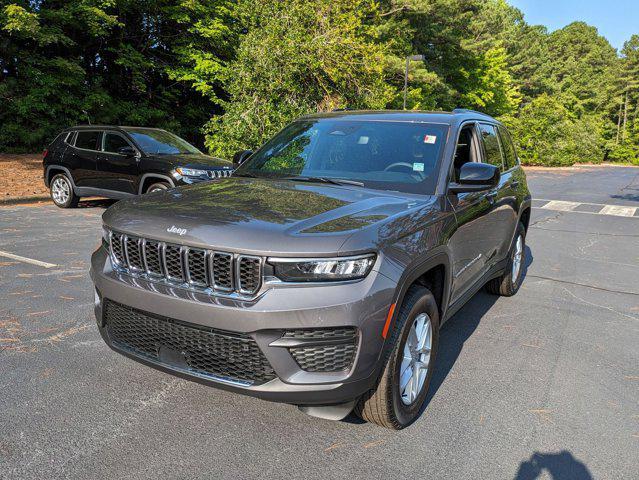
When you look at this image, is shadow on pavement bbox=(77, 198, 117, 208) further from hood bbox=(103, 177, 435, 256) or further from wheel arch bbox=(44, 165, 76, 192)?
hood bbox=(103, 177, 435, 256)

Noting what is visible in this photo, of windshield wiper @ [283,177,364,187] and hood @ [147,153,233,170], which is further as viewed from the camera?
hood @ [147,153,233,170]

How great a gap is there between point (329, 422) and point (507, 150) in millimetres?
3835

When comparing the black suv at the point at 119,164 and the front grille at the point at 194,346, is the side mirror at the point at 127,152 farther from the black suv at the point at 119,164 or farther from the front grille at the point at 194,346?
the front grille at the point at 194,346

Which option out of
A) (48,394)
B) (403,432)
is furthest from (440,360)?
(48,394)

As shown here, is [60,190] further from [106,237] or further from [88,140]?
[106,237]

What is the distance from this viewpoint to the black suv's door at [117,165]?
9.99 m

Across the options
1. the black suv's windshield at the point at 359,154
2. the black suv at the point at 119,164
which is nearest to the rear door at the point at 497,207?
the black suv's windshield at the point at 359,154

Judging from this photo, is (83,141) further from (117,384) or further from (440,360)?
(440,360)

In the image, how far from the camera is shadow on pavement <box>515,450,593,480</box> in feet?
8.64

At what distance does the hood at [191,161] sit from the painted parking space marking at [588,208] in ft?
31.1

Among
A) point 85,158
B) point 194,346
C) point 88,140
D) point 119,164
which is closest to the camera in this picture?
point 194,346

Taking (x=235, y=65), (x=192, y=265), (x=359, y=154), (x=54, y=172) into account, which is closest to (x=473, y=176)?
(x=359, y=154)

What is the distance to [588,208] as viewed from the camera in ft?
49.8

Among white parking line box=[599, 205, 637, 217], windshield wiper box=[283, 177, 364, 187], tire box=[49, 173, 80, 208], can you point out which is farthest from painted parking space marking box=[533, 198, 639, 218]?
windshield wiper box=[283, 177, 364, 187]
